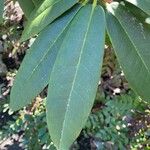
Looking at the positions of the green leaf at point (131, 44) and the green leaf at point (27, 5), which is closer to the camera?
the green leaf at point (131, 44)

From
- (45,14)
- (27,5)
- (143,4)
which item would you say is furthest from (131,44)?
(27,5)

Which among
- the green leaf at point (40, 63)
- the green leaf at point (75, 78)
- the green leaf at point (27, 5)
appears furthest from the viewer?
the green leaf at point (27, 5)

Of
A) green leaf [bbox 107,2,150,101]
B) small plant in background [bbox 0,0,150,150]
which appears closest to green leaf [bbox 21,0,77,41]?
small plant in background [bbox 0,0,150,150]

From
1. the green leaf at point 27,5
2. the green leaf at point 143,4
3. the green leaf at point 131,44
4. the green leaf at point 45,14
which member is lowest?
the green leaf at point 131,44

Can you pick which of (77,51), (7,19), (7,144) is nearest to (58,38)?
(77,51)

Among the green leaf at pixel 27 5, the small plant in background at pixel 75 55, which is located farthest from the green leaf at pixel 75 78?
the green leaf at pixel 27 5

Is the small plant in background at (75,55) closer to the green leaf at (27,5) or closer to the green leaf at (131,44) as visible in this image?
the green leaf at (131,44)
